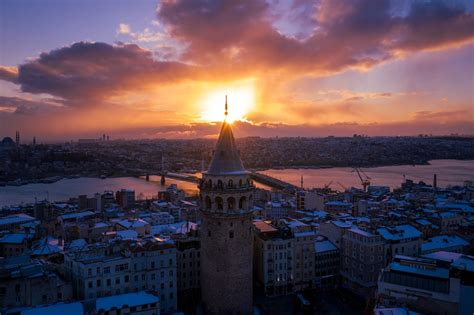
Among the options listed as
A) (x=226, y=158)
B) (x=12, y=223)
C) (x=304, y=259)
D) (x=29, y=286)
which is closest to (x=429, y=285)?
(x=226, y=158)

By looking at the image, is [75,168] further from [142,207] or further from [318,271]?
[318,271]

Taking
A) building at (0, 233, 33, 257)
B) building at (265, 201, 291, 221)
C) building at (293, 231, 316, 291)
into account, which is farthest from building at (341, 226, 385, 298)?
building at (0, 233, 33, 257)

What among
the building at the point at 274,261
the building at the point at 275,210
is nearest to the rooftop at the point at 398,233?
the building at the point at 274,261

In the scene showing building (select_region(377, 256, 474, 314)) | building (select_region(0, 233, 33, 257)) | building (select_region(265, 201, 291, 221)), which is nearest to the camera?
building (select_region(377, 256, 474, 314))

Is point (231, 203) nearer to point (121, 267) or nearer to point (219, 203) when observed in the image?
point (219, 203)

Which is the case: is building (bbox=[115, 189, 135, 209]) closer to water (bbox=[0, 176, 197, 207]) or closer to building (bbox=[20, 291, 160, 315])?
water (bbox=[0, 176, 197, 207])
